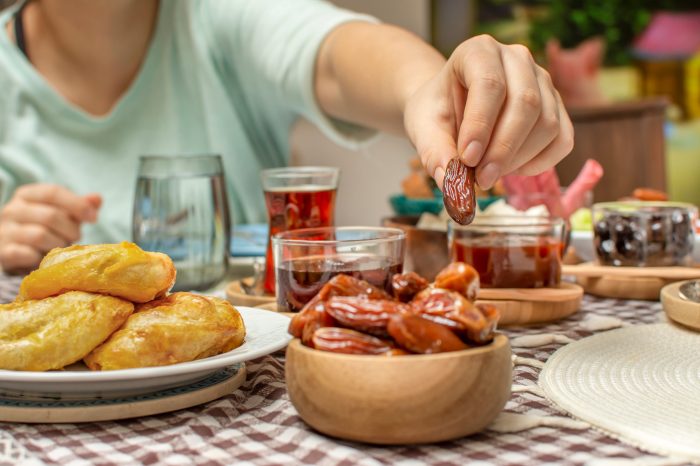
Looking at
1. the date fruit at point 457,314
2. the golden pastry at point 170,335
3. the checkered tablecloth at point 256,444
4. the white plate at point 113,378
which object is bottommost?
the checkered tablecloth at point 256,444

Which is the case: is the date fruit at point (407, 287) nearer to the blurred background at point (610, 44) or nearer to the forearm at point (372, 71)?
the forearm at point (372, 71)

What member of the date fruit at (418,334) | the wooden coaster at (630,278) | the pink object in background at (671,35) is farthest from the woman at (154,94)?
the pink object in background at (671,35)

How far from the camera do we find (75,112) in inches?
80.3

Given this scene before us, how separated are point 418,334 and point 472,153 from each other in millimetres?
315

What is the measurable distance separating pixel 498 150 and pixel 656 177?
11.3 feet

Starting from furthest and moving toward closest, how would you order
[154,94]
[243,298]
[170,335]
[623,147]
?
[623,147]
[154,94]
[243,298]
[170,335]

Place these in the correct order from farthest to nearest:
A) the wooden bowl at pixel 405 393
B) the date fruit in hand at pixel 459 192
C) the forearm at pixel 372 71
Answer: the forearm at pixel 372 71, the date fruit in hand at pixel 459 192, the wooden bowl at pixel 405 393

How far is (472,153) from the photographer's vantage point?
2.61 feet

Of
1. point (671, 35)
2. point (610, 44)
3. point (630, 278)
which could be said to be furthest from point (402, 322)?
point (671, 35)

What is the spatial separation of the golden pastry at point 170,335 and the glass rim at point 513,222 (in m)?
0.41

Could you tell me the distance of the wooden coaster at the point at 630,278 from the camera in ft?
3.58

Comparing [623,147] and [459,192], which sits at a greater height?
[623,147]

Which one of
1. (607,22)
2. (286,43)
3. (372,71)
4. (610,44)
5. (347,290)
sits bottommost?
(347,290)

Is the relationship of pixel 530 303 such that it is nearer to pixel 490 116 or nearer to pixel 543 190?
pixel 490 116
